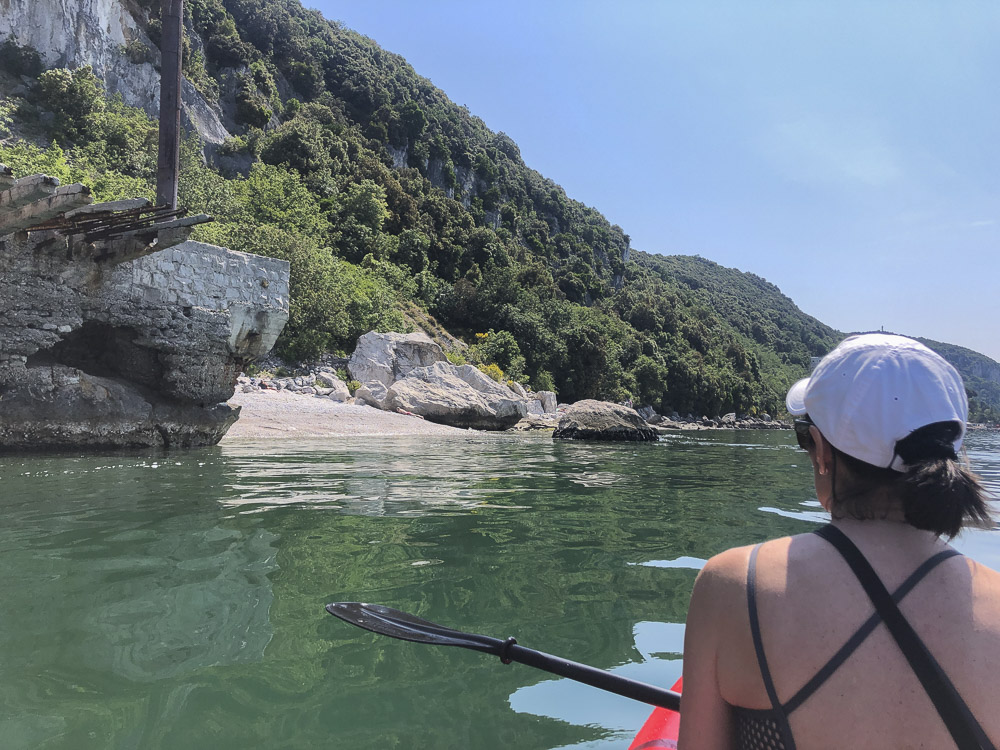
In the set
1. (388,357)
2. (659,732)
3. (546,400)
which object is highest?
(388,357)

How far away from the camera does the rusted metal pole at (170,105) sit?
8.34m

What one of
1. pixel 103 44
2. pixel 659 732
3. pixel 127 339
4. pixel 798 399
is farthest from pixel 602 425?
pixel 103 44

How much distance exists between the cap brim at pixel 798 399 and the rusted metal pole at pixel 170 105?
9.18m

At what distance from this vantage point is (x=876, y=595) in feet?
3.03

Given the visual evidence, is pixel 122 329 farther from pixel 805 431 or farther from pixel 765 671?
pixel 765 671

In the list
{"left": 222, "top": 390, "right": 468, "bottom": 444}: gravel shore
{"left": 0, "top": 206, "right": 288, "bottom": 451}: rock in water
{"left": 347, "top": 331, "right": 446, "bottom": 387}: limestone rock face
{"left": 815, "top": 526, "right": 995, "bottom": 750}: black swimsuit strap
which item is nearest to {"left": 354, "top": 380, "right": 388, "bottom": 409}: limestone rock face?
{"left": 347, "top": 331, "right": 446, "bottom": 387}: limestone rock face

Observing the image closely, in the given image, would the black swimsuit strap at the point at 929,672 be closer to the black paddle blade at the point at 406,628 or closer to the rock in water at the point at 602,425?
the black paddle blade at the point at 406,628

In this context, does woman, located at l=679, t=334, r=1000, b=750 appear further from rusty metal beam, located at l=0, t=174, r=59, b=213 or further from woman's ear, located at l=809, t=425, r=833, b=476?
rusty metal beam, located at l=0, t=174, r=59, b=213

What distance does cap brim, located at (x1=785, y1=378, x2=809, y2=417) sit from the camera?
4.11 ft

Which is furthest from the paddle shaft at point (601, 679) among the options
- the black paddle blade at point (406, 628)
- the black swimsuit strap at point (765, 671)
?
the black swimsuit strap at point (765, 671)

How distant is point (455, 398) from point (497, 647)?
1779 cm

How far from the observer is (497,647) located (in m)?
1.95

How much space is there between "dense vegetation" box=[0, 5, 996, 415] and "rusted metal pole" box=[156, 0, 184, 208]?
8981mm

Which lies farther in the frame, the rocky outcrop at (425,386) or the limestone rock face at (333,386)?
the rocky outcrop at (425,386)
